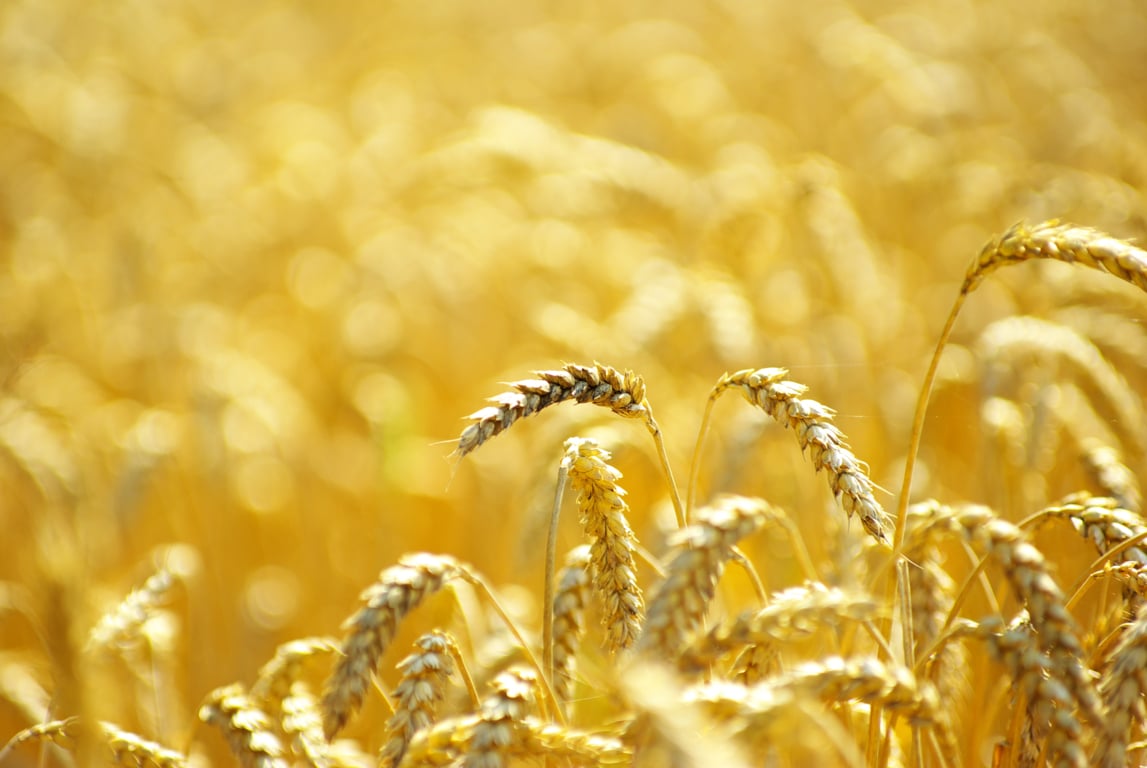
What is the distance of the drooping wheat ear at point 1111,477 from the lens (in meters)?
1.60

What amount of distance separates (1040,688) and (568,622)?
2.16 feet

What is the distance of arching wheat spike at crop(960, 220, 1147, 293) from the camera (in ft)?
3.68

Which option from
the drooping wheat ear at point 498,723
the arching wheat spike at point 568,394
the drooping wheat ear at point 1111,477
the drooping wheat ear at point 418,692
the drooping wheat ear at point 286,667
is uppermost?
the drooping wheat ear at point 1111,477

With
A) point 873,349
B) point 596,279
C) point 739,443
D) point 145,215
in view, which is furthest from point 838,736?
point 145,215

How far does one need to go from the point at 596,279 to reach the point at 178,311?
186 centimetres

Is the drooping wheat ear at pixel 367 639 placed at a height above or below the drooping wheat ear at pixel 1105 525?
below

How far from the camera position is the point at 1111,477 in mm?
1658

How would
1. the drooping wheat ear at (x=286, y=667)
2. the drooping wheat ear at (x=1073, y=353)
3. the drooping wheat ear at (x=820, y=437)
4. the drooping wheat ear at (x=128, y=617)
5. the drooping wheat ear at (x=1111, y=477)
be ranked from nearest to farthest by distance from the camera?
the drooping wheat ear at (x=820, y=437) → the drooping wheat ear at (x=286, y=667) → the drooping wheat ear at (x=128, y=617) → the drooping wheat ear at (x=1111, y=477) → the drooping wheat ear at (x=1073, y=353)

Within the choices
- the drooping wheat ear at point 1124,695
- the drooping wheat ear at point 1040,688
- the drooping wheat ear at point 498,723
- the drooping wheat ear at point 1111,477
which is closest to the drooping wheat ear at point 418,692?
the drooping wheat ear at point 498,723

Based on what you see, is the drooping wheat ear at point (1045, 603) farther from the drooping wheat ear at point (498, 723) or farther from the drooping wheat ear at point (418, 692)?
the drooping wheat ear at point (418, 692)

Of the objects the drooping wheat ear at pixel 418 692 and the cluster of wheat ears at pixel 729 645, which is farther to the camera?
the drooping wheat ear at pixel 418 692

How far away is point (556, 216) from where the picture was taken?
14.3ft

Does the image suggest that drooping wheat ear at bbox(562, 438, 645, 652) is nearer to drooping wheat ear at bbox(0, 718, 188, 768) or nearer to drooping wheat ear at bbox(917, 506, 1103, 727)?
drooping wheat ear at bbox(917, 506, 1103, 727)

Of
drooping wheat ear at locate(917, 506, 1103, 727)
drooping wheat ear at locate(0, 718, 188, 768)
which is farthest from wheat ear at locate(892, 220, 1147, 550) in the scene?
drooping wheat ear at locate(0, 718, 188, 768)
